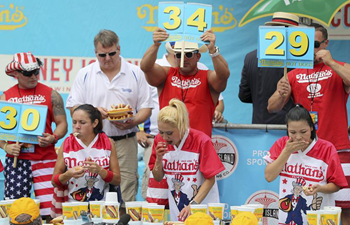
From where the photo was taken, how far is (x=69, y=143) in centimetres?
509

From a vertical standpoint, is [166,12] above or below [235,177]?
above

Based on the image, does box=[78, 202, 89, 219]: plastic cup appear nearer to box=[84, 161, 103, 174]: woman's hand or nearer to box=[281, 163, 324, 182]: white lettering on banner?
box=[84, 161, 103, 174]: woman's hand

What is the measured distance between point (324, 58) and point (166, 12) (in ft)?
4.64

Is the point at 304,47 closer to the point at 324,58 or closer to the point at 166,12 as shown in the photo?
the point at 324,58

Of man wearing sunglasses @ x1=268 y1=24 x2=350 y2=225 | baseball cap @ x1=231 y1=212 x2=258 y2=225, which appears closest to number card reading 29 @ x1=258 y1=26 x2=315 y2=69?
man wearing sunglasses @ x1=268 y1=24 x2=350 y2=225

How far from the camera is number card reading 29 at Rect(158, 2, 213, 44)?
5.17 meters

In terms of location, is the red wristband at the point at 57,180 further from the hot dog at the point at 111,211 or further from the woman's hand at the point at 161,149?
the hot dog at the point at 111,211

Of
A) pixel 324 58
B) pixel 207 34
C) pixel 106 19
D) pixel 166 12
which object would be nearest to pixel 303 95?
pixel 324 58

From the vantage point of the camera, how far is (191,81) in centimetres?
555

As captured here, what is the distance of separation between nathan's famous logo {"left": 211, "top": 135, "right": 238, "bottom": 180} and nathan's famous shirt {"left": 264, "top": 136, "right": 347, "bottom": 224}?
4.47 feet

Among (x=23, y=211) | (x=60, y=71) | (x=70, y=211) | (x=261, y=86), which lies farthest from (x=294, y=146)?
(x=60, y=71)

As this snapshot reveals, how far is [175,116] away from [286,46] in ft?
4.08

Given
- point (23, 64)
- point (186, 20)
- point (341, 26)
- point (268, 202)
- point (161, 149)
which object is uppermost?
point (341, 26)

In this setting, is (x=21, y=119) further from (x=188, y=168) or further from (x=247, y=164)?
(x=247, y=164)
